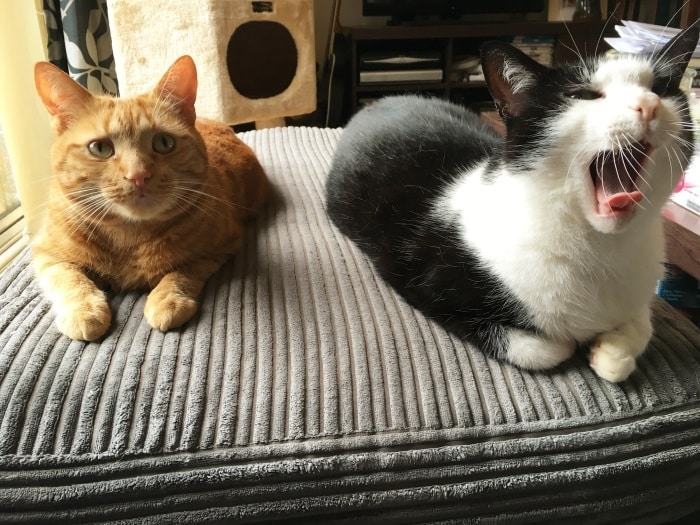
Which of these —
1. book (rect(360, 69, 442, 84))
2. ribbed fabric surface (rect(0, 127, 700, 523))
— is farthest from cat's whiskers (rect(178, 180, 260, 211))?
book (rect(360, 69, 442, 84))

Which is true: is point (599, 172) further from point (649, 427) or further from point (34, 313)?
point (34, 313)

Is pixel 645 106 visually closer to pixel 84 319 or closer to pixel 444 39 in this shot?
pixel 84 319

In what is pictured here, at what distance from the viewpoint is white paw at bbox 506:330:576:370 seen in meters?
0.75

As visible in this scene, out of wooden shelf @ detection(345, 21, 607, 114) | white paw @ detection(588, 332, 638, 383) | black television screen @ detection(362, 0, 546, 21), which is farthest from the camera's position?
black television screen @ detection(362, 0, 546, 21)

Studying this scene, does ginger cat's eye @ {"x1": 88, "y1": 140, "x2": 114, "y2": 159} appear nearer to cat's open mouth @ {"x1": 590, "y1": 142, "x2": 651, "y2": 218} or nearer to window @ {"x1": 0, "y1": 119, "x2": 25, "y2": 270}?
cat's open mouth @ {"x1": 590, "y1": 142, "x2": 651, "y2": 218}

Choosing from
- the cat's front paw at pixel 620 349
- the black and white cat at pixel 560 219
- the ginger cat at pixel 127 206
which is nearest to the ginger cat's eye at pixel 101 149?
the ginger cat at pixel 127 206

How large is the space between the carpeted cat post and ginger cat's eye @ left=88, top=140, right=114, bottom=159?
1.07m

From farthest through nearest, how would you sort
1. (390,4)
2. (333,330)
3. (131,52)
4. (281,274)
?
(390,4) < (131,52) < (281,274) < (333,330)

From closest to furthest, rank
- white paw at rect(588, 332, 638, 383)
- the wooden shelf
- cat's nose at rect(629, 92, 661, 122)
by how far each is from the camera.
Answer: cat's nose at rect(629, 92, 661, 122) < white paw at rect(588, 332, 638, 383) < the wooden shelf

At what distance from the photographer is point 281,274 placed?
958 millimetres

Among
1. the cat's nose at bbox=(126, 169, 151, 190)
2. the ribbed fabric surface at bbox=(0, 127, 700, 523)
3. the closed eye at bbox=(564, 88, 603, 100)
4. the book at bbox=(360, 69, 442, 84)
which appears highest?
the closed eye at bbox=(564, 88, 603, 100)

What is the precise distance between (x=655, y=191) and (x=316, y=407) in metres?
0.49

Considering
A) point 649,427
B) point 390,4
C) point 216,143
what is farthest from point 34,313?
point 390,4

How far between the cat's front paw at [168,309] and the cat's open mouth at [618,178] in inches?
22.8
